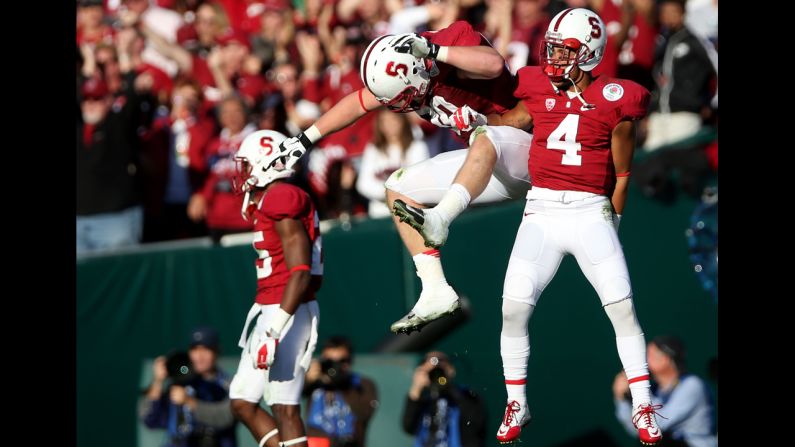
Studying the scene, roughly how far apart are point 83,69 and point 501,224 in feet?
19.4

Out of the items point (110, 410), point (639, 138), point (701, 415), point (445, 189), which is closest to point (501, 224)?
point (639, 138)

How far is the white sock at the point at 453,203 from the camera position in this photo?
654 centimetres

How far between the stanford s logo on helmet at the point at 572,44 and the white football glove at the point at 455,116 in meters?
0.45

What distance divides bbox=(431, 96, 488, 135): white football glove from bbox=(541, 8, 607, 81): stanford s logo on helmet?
1.46 ft

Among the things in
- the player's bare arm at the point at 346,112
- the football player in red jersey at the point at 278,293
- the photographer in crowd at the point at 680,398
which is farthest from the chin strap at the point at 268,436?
the photographer in crowd at the point at 680,398

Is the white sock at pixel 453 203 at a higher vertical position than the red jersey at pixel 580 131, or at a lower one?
lower

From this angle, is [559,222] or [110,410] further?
[110,410]

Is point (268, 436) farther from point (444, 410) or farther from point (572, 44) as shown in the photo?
point (572, 44)

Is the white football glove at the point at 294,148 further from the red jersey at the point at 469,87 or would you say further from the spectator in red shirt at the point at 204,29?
the spectator in red shirt at the point at 204,29

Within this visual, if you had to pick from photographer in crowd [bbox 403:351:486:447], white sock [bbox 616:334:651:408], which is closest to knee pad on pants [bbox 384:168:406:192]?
white sock [bbox 616:334:651:408]

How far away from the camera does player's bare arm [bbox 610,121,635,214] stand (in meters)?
6.73

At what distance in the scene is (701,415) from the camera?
365 inches

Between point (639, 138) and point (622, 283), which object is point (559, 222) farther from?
point (639, 138)

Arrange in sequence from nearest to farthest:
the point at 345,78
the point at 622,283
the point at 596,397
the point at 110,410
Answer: the point at 622,283 → the point at 596,397 → the point at 345,78 → the point at 110,410
